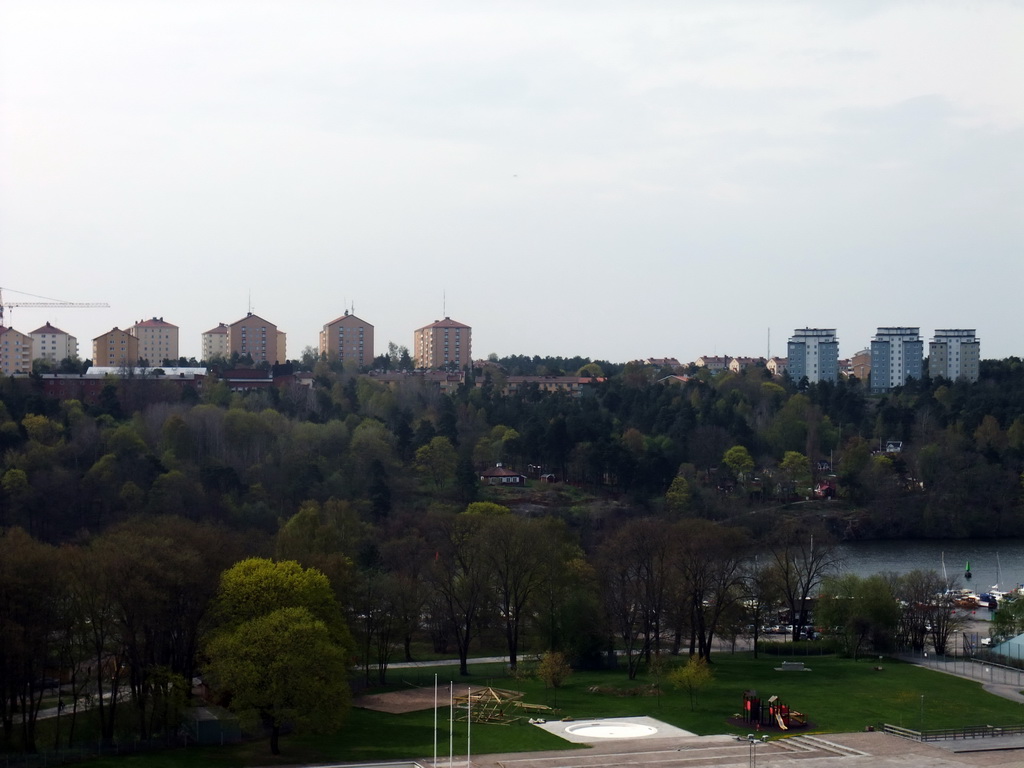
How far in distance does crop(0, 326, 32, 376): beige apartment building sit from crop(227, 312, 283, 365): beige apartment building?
26181 mm

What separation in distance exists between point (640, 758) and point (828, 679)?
36.4ft

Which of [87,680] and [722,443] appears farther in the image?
[722,443]

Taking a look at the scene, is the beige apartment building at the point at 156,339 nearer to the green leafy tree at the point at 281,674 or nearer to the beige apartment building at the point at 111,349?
the beige apartment building at the point at 111,349

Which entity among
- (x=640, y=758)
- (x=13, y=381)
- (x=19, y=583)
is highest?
(x=13, y=381)

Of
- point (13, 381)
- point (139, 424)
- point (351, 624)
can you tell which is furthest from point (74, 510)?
point (351, 624)

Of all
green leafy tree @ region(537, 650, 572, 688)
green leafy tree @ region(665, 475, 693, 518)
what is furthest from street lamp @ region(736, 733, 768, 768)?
green leafy tree @ region(665, 475, 693, 518)

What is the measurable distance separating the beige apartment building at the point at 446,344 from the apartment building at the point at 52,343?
3867 centimetres

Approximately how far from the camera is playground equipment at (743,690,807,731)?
33062 mm

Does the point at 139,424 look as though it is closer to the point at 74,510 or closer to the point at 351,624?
the point at 74,510

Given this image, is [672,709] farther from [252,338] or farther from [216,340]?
[216,340]

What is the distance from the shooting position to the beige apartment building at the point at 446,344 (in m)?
159

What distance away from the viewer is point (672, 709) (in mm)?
35406

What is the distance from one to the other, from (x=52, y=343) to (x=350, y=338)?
33261 mm

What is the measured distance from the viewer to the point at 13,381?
293ft
